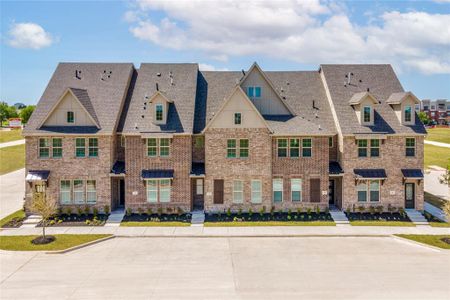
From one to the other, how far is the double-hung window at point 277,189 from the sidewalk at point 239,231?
3.50 metres

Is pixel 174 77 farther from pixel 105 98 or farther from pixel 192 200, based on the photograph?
pixel 192 200

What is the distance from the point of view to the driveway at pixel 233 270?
16.3 m

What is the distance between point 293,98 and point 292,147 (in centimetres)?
542

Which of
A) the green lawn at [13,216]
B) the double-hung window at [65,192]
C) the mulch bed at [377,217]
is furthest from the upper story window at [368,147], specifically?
the green lawn at [13,216]

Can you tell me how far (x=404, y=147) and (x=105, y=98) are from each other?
2339 centimetres

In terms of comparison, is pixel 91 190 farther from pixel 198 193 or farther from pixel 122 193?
pixel 198 193

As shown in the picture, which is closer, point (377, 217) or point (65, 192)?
point (377, 217)

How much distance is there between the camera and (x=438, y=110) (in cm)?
15262

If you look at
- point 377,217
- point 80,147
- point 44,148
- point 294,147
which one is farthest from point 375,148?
point 44,148

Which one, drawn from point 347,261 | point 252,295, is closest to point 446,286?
point 347,261

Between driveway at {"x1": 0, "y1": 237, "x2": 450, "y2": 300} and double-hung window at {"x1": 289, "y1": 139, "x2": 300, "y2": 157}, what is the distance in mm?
7436

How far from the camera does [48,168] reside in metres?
28.6

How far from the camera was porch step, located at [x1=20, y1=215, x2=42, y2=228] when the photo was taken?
86.9 ft

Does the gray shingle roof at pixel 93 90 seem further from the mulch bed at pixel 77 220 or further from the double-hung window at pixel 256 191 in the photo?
the double-hung window at pixel 256 191
